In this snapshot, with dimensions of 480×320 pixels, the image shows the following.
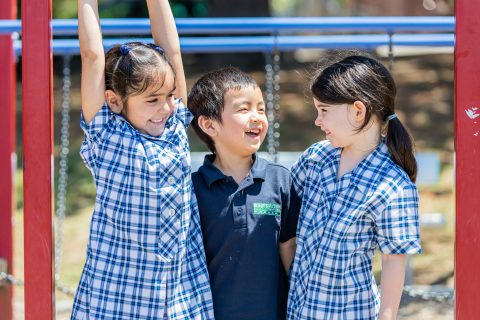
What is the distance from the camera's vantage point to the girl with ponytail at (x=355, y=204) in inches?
90.6

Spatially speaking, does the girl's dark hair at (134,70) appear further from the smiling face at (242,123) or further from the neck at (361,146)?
the neck at (361,146)

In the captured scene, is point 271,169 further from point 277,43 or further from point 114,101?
point 277,43

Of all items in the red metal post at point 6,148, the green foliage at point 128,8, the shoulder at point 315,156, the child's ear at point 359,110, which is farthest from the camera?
the green foliage at point 128,8

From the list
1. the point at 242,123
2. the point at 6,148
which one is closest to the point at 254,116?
the point at 242,123

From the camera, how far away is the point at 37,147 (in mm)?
2328

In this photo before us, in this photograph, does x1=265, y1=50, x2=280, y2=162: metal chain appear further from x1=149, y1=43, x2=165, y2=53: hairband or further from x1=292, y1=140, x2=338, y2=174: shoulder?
x1=149, y1=43, x2=165, y2=53: hairband

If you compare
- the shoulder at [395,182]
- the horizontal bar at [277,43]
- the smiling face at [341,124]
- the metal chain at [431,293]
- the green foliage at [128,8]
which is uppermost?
the green foliage at [128,8]

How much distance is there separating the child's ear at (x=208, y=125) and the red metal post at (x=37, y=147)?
49 centimetres

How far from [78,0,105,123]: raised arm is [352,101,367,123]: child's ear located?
732 mm

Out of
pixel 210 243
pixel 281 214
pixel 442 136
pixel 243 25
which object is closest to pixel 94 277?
pixel 210 243

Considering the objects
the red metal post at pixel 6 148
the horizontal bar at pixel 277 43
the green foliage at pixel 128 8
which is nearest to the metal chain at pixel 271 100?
the horizontal bar at pixel 277 43

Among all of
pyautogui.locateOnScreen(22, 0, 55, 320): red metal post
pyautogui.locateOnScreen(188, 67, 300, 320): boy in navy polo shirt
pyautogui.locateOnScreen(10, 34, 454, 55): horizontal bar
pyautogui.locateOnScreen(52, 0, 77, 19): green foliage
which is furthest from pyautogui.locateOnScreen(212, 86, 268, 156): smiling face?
pyautogui.locateOnScreen(52, 0, 77, 19): green foliage
